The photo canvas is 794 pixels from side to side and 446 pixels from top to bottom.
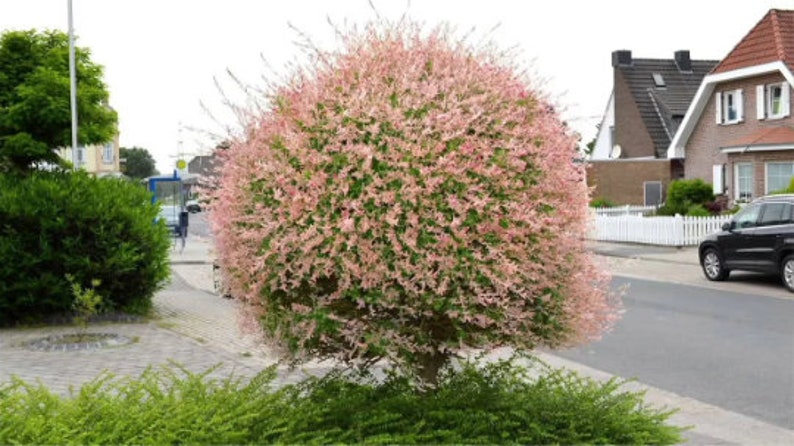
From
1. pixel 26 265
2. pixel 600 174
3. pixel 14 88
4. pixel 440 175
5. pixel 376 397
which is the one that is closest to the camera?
pixel 440 175

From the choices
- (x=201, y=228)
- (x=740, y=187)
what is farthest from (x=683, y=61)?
(x=201, y=228)

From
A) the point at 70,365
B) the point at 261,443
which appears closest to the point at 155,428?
the point at 261,443

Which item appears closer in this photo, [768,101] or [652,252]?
[652,252]

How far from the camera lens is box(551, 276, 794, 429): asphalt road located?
8305 mm

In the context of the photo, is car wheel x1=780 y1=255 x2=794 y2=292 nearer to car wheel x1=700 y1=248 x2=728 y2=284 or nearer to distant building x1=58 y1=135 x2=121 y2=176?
car wheel x1=700 y1=248 x2=728 y2=284

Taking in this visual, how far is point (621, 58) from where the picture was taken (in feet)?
166

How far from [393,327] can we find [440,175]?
0.86m

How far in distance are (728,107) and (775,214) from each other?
66.6ft

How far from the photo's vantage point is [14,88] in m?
17.8

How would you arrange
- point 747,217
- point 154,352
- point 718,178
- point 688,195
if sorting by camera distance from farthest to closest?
point 718,178 → point 688,195 → point 747,217 → point 154,352

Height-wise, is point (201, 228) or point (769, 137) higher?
point (769, 137)

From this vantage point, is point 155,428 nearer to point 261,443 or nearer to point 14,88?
point 261,443

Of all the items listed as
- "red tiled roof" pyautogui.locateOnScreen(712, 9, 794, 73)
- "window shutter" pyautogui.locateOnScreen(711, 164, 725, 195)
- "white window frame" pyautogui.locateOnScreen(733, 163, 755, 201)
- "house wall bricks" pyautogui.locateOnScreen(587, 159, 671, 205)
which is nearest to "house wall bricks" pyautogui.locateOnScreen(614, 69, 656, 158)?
"house wall bricks" pyautogui.locateOnScreen(587, 159, 671, 205)

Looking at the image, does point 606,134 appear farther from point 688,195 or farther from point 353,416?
point 353,416
